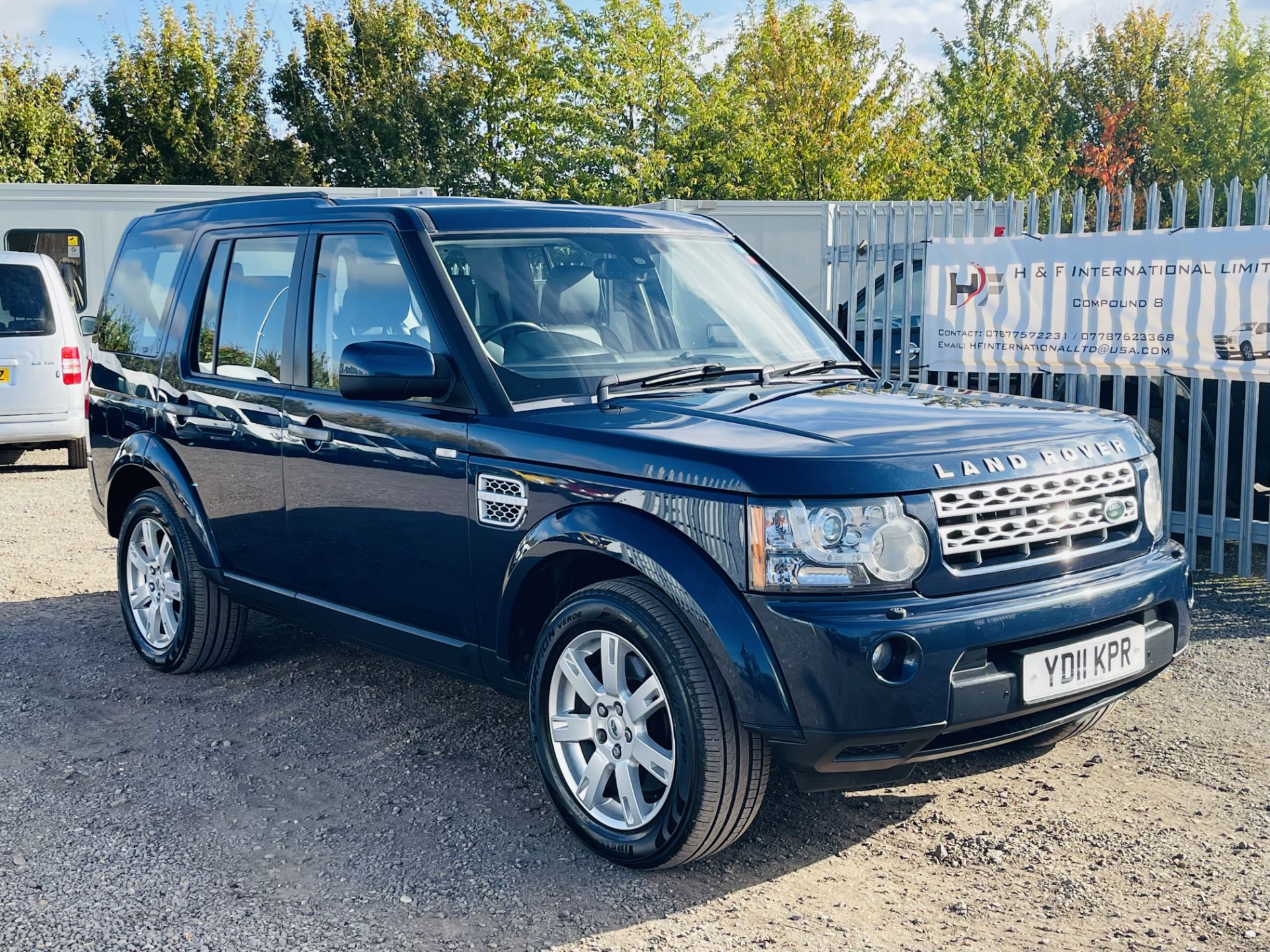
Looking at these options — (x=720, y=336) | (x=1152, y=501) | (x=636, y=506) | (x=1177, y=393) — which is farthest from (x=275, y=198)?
(x=1177, y=393)

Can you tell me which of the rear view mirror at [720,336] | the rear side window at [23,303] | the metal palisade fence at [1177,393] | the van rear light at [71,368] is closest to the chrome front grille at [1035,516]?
the rear view mirror at [720,336]

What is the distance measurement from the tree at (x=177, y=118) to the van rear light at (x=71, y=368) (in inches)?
872

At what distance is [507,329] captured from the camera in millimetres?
4273

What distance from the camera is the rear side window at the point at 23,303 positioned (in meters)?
11.8

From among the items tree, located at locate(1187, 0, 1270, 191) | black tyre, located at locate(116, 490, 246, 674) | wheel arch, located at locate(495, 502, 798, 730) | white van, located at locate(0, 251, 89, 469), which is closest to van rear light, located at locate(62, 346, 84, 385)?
white van, located at locate(0, 251, 89, 469)

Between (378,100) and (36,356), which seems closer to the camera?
(36,356)

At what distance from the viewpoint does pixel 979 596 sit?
3396 mm

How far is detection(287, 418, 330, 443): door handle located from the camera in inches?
181

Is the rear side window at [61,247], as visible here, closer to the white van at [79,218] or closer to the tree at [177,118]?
the white van at [79,218]

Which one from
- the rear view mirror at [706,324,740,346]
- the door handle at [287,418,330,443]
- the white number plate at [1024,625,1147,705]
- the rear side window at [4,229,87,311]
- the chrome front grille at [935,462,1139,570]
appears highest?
the rear side window at [4,229,87,311]

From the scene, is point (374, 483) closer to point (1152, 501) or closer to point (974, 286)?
point (1152, 501)

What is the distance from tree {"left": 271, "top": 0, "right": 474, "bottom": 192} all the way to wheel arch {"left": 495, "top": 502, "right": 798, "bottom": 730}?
29063mm

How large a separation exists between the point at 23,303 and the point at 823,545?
1057cm

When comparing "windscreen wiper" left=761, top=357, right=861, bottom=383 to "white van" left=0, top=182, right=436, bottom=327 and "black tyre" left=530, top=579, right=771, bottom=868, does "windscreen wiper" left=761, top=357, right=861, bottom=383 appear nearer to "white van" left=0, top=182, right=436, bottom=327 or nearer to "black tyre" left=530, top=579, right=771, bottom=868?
"black tyre" left=530, top=579, right=771, bottom=868
